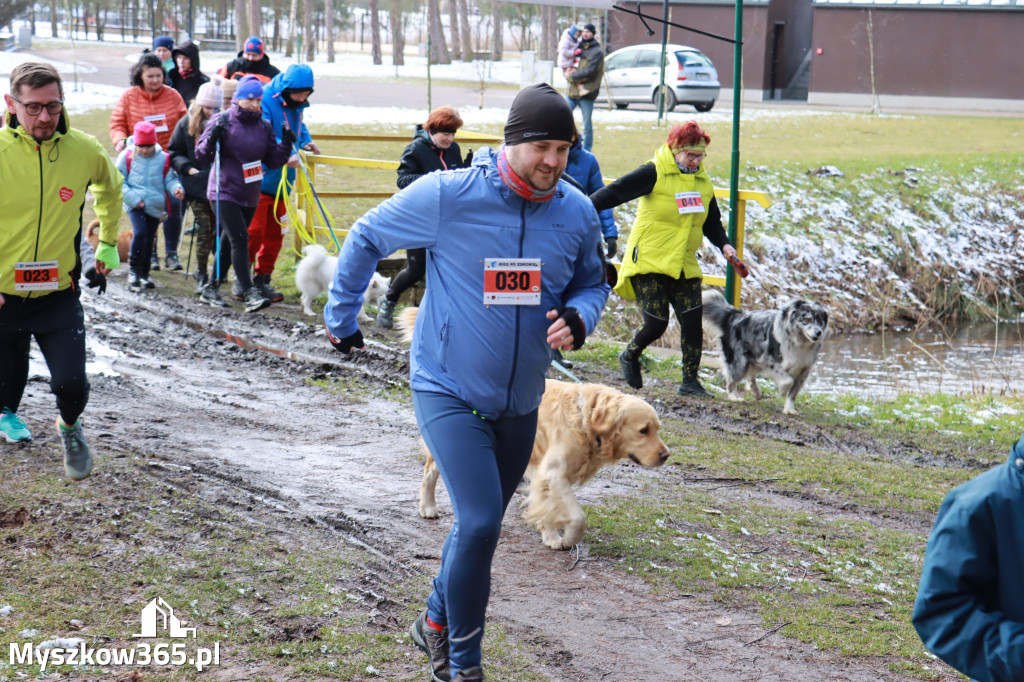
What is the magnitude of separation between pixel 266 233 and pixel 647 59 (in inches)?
862

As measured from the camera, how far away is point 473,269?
11.3 ft

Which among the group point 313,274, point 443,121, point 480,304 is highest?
point 443,121

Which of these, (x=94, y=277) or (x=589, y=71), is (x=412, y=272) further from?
(x=589, y=71)

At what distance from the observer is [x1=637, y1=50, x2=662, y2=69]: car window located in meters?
30.5

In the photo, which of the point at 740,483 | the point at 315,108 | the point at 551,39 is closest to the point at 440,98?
the point at 315,108

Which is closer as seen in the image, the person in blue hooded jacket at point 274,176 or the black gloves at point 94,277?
the black gloves at point 94,277

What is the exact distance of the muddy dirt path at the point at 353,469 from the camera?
418 centimetres

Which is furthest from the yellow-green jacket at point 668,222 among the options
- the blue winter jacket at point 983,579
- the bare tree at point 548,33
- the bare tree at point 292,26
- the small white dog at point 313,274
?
the bare tree at point 548,33

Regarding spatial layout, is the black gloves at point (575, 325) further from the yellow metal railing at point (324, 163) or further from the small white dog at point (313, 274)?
the yellow metal railing at point (324, 163)

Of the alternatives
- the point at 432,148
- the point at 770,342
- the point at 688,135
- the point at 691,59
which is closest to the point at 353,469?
the point at 432,148

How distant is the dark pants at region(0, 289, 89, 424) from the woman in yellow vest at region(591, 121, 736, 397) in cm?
414

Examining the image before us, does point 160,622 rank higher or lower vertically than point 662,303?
lower

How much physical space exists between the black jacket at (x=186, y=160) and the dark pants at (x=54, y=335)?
5604 mm

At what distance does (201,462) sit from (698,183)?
4.63 meters
